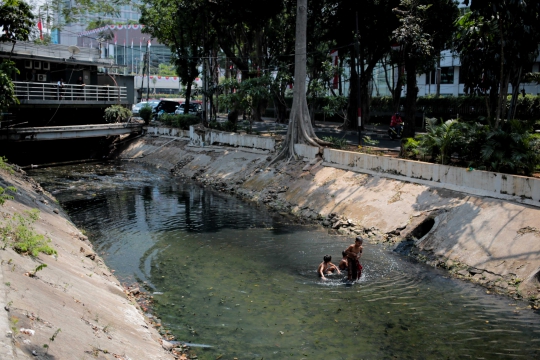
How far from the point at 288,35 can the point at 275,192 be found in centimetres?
2070

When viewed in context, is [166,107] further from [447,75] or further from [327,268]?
[327,268]

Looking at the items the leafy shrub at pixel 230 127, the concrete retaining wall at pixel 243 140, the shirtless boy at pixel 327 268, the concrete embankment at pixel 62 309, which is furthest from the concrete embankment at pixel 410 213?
the concrete embankment at pixel 62 309

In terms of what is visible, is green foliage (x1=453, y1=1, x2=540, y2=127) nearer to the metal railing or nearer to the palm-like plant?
the palm-like plant

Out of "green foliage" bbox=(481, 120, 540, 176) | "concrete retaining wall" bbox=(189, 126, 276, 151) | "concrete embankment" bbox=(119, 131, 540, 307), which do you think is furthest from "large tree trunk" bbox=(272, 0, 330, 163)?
"green foliage" bbox=(481, 120, 540, 176)

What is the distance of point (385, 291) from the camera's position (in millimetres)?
15023

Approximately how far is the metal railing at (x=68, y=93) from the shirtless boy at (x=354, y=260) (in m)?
30.0

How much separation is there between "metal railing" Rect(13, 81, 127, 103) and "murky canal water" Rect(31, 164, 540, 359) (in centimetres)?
1891

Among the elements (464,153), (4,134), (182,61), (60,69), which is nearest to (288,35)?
(182,61)

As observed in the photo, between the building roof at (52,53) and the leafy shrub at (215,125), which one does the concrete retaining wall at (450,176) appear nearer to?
the leafy shrub at (215,125)

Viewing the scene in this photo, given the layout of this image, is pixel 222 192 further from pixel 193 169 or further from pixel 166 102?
pixel 166 102

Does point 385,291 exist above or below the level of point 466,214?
below

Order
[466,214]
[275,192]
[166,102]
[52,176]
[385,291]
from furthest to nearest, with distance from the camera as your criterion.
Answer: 1. [166,102]
2. [52,176]
3. [275,192]
4. [466,214]
5. [385,291]

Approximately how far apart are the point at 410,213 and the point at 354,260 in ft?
18.4

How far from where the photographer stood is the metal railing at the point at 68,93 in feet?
130
